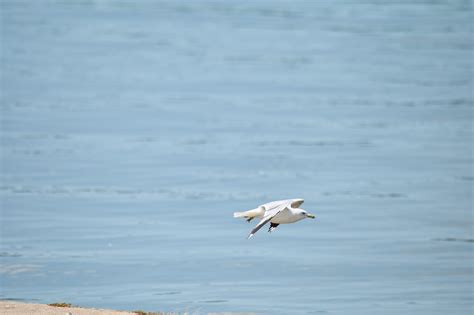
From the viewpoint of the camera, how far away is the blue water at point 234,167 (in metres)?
19.0

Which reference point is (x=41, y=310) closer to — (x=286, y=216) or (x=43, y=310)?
(x=43, y=310)

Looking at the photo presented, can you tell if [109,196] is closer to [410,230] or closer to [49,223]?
[49,223]

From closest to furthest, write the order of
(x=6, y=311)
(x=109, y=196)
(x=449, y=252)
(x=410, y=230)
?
(x=6, y=311) < (x=449, y=252) < (x=410, y=230) < (x=109, y=196)

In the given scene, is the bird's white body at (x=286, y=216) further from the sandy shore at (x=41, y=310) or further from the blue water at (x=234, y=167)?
the blue water at (x=234, y=167)

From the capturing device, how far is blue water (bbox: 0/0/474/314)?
19.0 meters

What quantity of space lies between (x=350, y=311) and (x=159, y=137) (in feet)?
54.8

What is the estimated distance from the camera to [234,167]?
95.1 feet

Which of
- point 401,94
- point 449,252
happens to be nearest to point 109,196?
point 449,252

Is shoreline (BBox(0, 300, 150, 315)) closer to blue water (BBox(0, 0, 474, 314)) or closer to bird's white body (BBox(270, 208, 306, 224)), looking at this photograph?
bird's white body (BBox(270, 208, 306, 224))

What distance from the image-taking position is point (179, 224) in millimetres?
23016

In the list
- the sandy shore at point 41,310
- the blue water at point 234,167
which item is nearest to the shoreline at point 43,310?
the sandy shore at point 41,310

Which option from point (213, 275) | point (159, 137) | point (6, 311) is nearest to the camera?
point (6, 311)

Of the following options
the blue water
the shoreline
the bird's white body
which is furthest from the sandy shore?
the blue water

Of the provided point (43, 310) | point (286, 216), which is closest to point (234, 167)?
point (286, 216)
